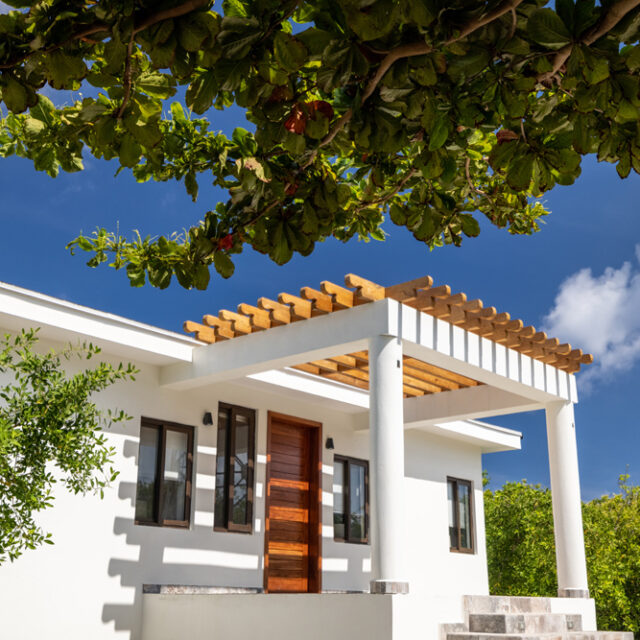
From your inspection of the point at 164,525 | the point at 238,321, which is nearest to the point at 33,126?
the point at 238,321

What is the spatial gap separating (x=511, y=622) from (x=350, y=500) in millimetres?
4099

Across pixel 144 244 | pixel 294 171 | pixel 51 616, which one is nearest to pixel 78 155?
pixel 144 244

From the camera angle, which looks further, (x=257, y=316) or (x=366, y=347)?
(x=257, y=316)

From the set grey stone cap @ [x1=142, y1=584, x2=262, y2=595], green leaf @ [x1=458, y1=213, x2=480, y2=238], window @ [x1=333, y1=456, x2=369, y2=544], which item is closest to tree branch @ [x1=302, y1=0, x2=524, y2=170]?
green leaf @ [x1=458, y1=213, x2=480, y2=238]

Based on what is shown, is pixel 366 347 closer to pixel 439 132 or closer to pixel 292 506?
pixel 292 506

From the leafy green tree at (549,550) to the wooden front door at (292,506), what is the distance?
6028 millimetres

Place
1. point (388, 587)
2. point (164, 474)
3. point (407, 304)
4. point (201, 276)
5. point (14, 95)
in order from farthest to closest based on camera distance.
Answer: point (164, 474), point (407, 304), point (388, 587), point (201, 276), point (14, 95)

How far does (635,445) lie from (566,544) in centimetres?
7117

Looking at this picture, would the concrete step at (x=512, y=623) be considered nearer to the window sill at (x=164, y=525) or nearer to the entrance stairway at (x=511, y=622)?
the entrance stairway at (x=511, y=622)

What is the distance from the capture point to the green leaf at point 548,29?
1.79 metres

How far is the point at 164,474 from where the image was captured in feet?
30.7

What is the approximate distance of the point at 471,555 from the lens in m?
13.4

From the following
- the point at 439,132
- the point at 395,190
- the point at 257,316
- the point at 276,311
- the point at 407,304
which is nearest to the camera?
the point at 439,132

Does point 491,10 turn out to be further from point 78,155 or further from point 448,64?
point 78,155
